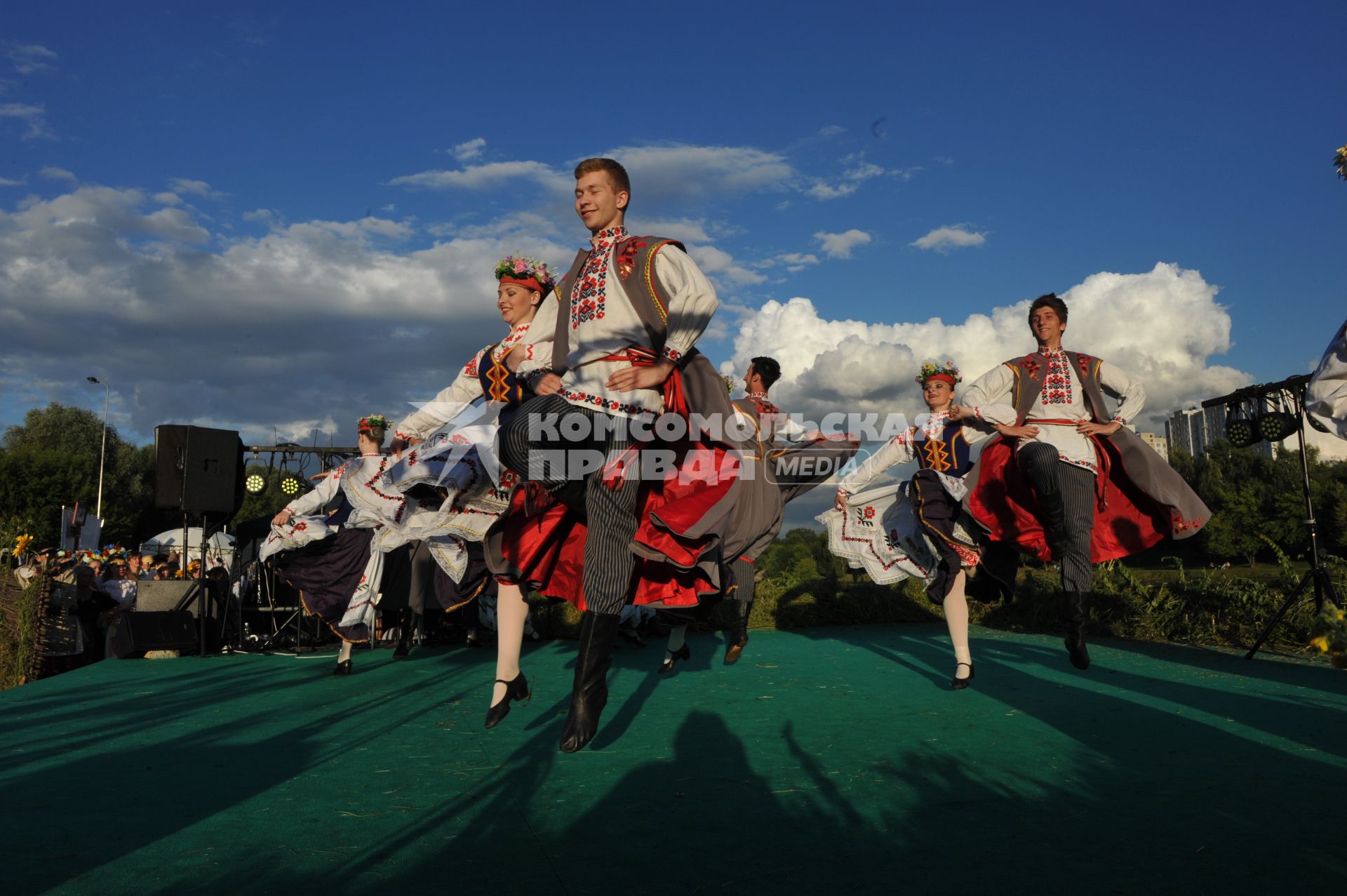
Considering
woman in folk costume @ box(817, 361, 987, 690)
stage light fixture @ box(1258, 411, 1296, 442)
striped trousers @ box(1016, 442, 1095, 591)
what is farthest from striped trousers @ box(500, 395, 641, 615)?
stage light fixture @ box(1258, 411, 1296, 442)

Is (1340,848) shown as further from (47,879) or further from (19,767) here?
(19,767)

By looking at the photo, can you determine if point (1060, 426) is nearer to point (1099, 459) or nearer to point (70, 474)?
point (1099, 459)

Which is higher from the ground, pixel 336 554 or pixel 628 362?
pixel 628 362

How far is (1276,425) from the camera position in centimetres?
634

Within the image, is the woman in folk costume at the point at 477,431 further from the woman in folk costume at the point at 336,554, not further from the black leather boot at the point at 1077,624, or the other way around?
the black leather boot at the point at 1077,624

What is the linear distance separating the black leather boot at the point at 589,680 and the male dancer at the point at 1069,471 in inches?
117

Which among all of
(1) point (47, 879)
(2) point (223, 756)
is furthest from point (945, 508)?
(1) point (47, 879)

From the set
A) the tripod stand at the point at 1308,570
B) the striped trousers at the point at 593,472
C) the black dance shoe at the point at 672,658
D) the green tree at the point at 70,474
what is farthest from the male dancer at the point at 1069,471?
the green tree at the point at 70,474

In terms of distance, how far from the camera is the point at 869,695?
464cm

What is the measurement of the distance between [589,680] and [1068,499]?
329 centimetres

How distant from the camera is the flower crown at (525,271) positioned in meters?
4.37

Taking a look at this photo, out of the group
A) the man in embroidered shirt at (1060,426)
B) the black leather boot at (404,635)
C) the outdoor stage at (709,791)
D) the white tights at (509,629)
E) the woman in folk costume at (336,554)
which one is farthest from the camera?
the black leather boot at (404,635)

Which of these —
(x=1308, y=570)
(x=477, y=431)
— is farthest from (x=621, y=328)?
(x=1308, y=570)

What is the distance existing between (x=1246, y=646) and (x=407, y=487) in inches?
255
